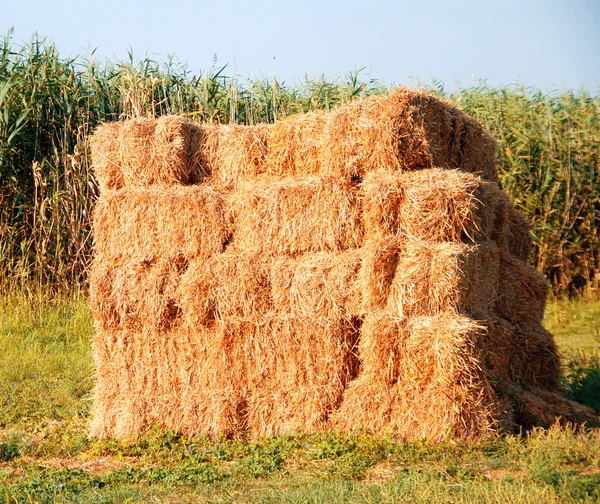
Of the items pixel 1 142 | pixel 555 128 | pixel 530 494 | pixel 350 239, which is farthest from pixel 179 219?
pixel 555 128

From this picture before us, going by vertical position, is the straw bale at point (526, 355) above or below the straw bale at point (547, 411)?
above

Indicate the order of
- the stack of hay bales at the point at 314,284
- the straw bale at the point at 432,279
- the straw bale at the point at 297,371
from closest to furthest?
1. the straw bale at the point at 432,279
2. the stack of hay bales at the point at 314,284
3. the straw bale at the point at 297,371

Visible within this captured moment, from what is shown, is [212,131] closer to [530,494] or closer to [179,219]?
[179,219]

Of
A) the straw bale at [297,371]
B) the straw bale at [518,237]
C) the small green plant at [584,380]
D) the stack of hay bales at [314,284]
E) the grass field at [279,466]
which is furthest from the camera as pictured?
the straw bale at [518,237]

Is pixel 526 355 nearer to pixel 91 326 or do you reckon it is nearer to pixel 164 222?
pixel 164 222

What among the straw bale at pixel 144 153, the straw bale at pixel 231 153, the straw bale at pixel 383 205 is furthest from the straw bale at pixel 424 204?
the straw bale at pixel 144 153

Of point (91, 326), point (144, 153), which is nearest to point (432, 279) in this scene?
point (144, 153)

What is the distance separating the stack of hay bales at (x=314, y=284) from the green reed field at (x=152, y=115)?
388 cm

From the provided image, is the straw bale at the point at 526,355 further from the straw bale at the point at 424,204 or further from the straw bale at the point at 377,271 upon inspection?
the straw bale at the point at 377,271

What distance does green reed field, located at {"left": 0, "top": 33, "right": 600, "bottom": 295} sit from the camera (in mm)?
11023

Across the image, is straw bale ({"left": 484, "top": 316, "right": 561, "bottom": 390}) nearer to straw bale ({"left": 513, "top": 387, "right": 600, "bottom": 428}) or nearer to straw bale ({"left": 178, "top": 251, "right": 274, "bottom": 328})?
straw bale ({"left": 513, "top": 387, "right": 600, "bottom": 428})

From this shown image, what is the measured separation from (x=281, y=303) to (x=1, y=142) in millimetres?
6527

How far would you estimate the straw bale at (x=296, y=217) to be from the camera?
6367 mm

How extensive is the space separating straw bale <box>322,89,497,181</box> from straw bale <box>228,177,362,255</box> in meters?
0.26
